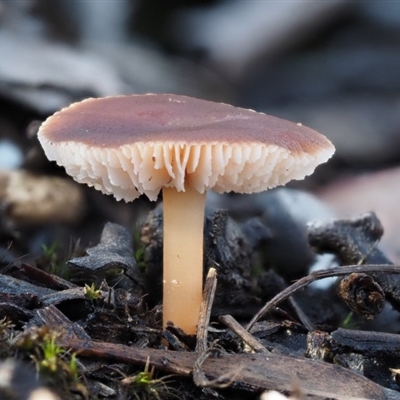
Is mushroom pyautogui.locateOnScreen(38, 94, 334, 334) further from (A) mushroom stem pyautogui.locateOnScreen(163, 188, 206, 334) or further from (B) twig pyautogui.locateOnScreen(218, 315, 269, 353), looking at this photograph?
(B) twig pyautogui.locateOnScreen(218, 315, 269, 353)

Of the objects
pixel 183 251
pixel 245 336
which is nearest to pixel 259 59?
pixel 183 251

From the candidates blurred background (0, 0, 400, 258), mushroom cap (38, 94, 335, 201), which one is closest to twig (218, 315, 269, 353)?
mushroom cap (38, 94, 335, 201)

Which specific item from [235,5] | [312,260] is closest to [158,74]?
[235,5]

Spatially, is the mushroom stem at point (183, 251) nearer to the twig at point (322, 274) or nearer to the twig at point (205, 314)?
the twig at point (205, 314)

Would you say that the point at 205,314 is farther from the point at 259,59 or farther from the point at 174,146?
the point at 259,59

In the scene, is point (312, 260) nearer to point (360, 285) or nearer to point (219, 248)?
point (219, 248)

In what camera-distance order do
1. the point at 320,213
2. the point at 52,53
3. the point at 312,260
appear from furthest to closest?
the point at 52,53 → the point at 320,213 → the point at 312,260
